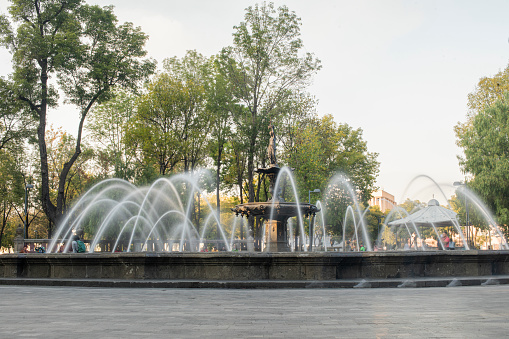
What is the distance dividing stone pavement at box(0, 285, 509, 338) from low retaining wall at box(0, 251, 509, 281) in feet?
4.03

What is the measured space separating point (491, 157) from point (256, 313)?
1287 inches

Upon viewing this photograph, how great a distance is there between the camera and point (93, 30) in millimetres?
32500

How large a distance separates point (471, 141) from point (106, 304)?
3412 centimetres

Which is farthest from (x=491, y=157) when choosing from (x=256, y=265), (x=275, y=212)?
(x=256, y=265)

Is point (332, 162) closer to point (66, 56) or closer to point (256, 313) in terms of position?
point (66, 56)

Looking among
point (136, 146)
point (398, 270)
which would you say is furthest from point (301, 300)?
point (136, 146)

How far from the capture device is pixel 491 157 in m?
35.6

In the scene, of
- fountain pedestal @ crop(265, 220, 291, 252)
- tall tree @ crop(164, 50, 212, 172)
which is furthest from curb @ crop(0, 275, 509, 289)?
tall tree @ crop(164, 50, 212, 172)

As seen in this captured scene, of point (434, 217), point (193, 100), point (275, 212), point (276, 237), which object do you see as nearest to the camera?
point (275, 212)

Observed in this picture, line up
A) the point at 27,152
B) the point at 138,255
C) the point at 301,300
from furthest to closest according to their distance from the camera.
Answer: the point at 27,152 < the point at 138,255 < the point at 301,300

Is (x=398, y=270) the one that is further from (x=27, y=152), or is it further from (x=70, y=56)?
(x=27, y=152)

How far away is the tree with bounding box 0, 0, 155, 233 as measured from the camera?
29531mm

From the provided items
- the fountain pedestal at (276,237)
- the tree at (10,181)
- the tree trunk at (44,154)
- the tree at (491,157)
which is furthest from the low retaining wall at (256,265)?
the tree at (10,181)

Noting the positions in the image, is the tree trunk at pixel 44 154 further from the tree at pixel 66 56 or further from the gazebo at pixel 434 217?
the gazebo at pixel 434 217
